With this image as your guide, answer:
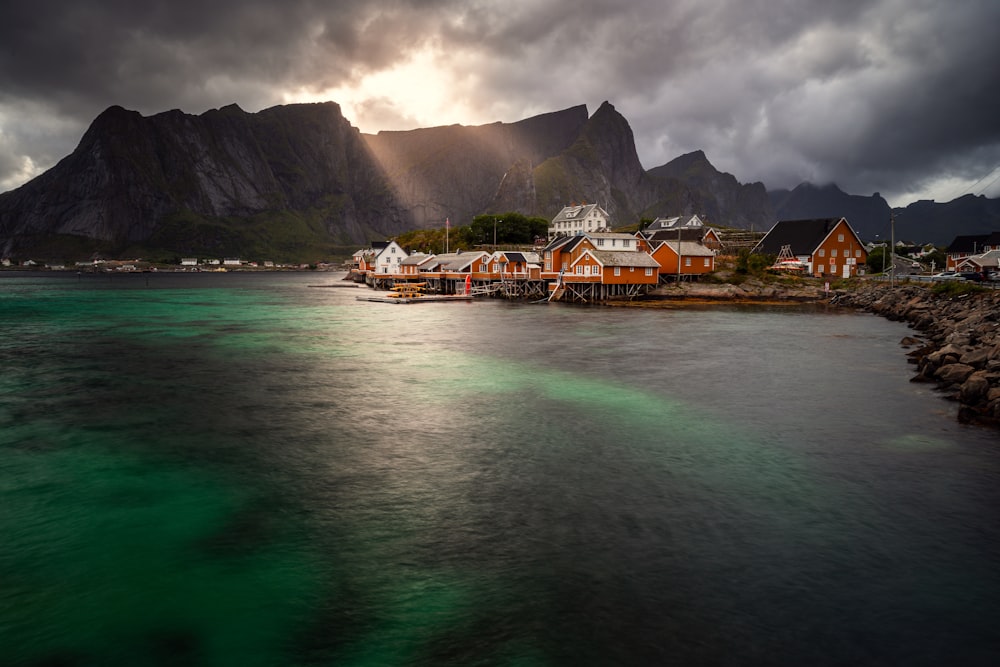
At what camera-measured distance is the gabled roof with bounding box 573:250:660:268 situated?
81.7m

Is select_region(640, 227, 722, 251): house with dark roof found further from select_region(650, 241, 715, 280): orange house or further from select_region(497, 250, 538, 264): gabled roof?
select_region(497, 250, 538, 264): gabled roof

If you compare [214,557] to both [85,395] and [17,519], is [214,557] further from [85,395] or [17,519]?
[85,395]

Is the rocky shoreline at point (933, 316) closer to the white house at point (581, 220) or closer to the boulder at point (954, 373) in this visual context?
the boulder at point (954, 373)

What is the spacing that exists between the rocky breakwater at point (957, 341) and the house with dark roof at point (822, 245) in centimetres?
3206

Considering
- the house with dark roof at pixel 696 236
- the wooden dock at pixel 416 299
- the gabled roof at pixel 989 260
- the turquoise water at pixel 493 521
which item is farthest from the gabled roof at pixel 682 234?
the turquoise water at pixel 493 521

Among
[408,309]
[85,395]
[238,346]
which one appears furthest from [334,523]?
[408,309]

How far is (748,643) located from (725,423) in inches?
548

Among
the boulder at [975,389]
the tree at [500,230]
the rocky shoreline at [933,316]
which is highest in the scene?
the tree at [500,230]

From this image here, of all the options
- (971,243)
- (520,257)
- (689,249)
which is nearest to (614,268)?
(689,249)

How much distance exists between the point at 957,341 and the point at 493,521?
31.8 meters

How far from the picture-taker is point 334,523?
1308 cm

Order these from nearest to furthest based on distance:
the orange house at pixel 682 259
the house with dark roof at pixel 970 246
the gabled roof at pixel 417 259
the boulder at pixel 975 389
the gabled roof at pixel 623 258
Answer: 1. the boulder at pixel 975 389
2. the gabled roof at pixel 623 258
3. the orange house at pixel 682 259
4. the gabled roof at pixel 417 259
5. the house with dark roof at pixel 970 246

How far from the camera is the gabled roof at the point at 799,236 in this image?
9775 cm

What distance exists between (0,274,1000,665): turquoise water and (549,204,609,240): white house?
388 ft
